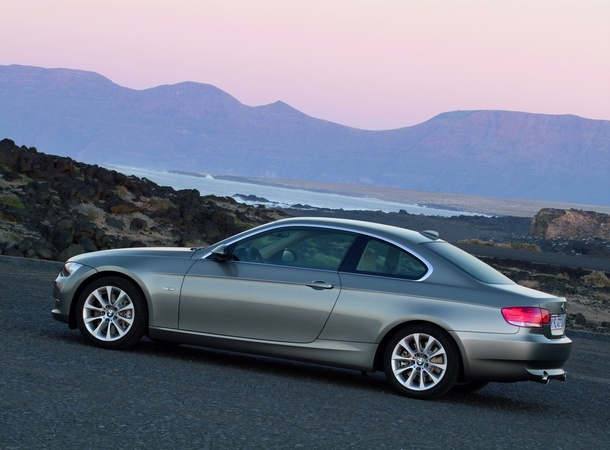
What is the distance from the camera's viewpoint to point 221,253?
10.5 m

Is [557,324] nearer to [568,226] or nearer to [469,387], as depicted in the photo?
[469,387]

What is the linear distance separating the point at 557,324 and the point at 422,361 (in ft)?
4.15

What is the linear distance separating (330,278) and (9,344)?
3.04 m

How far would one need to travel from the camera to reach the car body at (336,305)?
9836mm

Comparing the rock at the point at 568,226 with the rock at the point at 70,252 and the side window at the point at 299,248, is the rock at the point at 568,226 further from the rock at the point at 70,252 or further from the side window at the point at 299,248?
the side window at the point at 299,248

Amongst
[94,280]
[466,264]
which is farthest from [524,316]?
[94,280]

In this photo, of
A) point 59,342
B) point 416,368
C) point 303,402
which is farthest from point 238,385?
point 59,342

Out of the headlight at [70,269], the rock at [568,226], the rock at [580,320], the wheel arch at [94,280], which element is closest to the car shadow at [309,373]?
the wheel arch at [94,280]

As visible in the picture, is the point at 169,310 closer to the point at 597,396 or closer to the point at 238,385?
the point at 238,385

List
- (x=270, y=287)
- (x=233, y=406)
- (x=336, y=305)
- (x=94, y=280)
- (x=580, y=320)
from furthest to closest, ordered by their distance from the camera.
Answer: (x=580, y=320) → (x=94, y=280) → (x=270, y=287) → (x=336, y=305) → (x=233, y=406)

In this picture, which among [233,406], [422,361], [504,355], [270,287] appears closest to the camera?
[233,406]

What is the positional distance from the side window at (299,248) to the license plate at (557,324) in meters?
1.93

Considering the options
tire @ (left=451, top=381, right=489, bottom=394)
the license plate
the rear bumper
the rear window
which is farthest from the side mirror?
the license plate

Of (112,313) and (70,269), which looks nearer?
(112,313)
